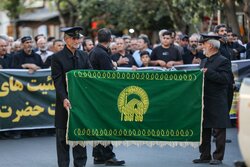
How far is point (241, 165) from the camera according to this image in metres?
8.41

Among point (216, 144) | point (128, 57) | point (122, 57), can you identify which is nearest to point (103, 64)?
point (216, 144)

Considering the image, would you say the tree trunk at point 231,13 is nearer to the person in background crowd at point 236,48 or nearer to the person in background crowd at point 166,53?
the person in background crowd at point 236,48

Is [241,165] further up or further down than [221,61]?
further down

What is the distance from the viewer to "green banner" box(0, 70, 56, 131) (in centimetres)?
1555

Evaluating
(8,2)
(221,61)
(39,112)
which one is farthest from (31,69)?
(8,2)

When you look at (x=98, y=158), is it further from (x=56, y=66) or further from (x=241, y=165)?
(x=241, y=165)

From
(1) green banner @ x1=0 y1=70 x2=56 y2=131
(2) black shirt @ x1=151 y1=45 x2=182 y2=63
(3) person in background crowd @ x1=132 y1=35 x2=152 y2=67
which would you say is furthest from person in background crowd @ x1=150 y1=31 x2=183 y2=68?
(1) green banner @ x1=0 y1=70 x2=56 y2=131

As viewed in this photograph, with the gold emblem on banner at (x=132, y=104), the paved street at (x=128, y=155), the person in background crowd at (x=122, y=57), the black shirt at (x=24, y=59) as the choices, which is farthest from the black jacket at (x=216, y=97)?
the black shirt at (x=24, y=59)

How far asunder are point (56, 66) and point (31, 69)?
4758 mm

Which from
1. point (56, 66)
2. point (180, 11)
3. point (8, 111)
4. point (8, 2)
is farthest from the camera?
point (8, 2)

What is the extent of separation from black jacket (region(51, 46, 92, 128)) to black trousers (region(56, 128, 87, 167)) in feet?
0.49

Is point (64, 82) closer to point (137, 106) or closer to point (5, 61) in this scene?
point (137, 106)

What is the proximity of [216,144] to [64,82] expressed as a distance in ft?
8.65

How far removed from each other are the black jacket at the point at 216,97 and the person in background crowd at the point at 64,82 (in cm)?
→ 210
